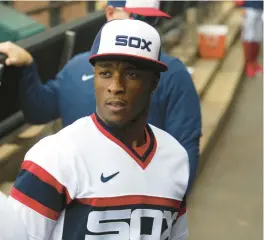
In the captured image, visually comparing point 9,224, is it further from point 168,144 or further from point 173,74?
point 173,74

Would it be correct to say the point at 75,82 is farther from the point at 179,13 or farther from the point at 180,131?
the point at 179,13

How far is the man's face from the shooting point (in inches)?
51.9

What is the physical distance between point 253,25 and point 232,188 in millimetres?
3600

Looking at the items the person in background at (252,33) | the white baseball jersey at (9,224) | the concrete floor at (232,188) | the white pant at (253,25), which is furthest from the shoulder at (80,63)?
the white pant at (253,25)

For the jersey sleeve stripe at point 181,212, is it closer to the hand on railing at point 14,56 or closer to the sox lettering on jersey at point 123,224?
the sox lettering on jersey at point 123,224

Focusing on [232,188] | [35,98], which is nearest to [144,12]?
[35,98]

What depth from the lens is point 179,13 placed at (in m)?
7.16

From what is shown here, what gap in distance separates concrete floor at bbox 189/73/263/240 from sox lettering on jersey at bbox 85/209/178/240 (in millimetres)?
2439

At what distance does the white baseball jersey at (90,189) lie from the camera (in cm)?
128

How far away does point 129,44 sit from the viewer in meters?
1.35

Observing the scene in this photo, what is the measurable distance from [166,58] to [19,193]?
3.57 feet

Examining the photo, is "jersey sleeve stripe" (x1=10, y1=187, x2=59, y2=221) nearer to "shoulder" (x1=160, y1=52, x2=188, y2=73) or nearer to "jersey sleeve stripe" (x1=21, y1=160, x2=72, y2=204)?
"jersey sleeve stripe" (x1=21, y1=160, x2=72, y2=204)

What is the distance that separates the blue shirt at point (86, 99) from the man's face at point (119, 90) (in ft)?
2.56

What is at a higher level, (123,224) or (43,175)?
(43,175)
